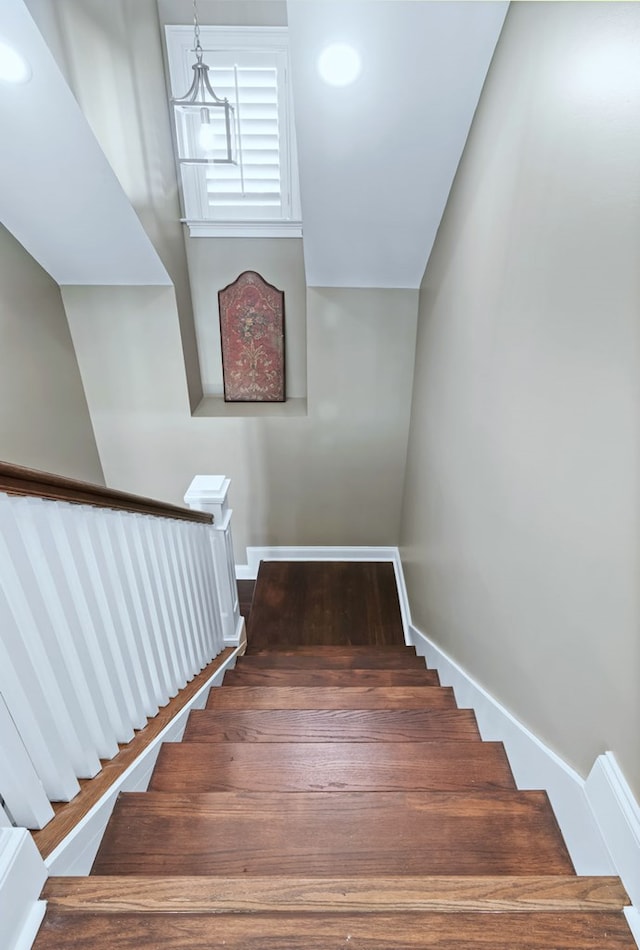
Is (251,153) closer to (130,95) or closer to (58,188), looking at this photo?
(130,95)

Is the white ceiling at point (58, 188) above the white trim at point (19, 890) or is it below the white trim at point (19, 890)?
above

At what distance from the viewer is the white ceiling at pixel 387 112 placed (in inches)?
57.4

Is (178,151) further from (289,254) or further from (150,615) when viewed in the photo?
(150,615)

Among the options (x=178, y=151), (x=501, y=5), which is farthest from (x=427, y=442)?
(x=178, y=151)

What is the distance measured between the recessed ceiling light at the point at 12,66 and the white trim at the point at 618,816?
2478 mm

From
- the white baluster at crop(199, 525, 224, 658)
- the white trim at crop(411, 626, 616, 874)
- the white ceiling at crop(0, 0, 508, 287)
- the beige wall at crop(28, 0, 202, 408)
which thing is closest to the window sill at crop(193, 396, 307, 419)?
the beige wall at crop(28, 0, 202, 408)

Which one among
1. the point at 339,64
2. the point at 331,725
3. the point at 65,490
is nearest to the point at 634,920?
the point at 331,725

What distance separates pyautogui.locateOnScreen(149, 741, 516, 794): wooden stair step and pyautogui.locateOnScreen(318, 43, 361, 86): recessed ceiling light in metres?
2.10

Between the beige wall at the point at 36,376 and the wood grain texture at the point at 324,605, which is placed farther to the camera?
the wood grain texture at the point at 324,605

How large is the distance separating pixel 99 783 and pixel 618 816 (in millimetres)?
1020

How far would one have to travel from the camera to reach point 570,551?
953 millimetres

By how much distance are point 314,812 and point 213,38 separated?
3355mm

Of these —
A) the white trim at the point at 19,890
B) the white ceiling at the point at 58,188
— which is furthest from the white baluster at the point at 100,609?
the white ceiling at the point at 58,188

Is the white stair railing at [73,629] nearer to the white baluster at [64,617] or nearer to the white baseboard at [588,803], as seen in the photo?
the white baluster at [64,617]
